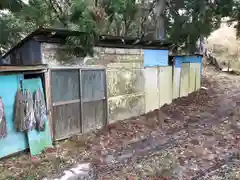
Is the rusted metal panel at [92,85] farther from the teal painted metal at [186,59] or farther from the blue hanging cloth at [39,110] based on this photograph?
the teal painted metal at [186,59]

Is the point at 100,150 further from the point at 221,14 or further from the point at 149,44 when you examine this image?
the point at 221,14

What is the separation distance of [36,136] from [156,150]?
2877 millimetres

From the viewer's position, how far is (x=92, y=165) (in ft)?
16.9

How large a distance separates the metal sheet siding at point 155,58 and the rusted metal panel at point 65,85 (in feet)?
10.7

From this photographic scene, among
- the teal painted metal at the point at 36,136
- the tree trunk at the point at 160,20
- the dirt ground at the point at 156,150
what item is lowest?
the dirt ground at the point at 156,150

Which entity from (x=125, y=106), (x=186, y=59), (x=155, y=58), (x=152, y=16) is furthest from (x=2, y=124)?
(x=152, y=16)

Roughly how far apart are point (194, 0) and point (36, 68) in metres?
7.08

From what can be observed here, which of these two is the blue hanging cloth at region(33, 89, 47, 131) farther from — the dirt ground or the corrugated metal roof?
the corrugated metal roof

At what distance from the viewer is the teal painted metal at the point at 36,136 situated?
557cm

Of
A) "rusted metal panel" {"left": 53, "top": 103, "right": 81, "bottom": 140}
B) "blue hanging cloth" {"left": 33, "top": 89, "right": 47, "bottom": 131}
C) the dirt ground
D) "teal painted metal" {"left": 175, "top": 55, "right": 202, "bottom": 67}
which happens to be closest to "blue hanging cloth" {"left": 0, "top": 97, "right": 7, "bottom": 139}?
the dirt ground

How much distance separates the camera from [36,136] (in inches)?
225

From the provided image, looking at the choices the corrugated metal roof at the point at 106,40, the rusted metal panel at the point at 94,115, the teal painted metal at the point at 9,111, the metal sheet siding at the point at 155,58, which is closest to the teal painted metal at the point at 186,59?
the metal sheet siding at the point at 155,58

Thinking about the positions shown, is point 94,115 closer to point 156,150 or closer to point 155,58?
point 156,150

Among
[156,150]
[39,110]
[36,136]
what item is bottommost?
[156,150]
